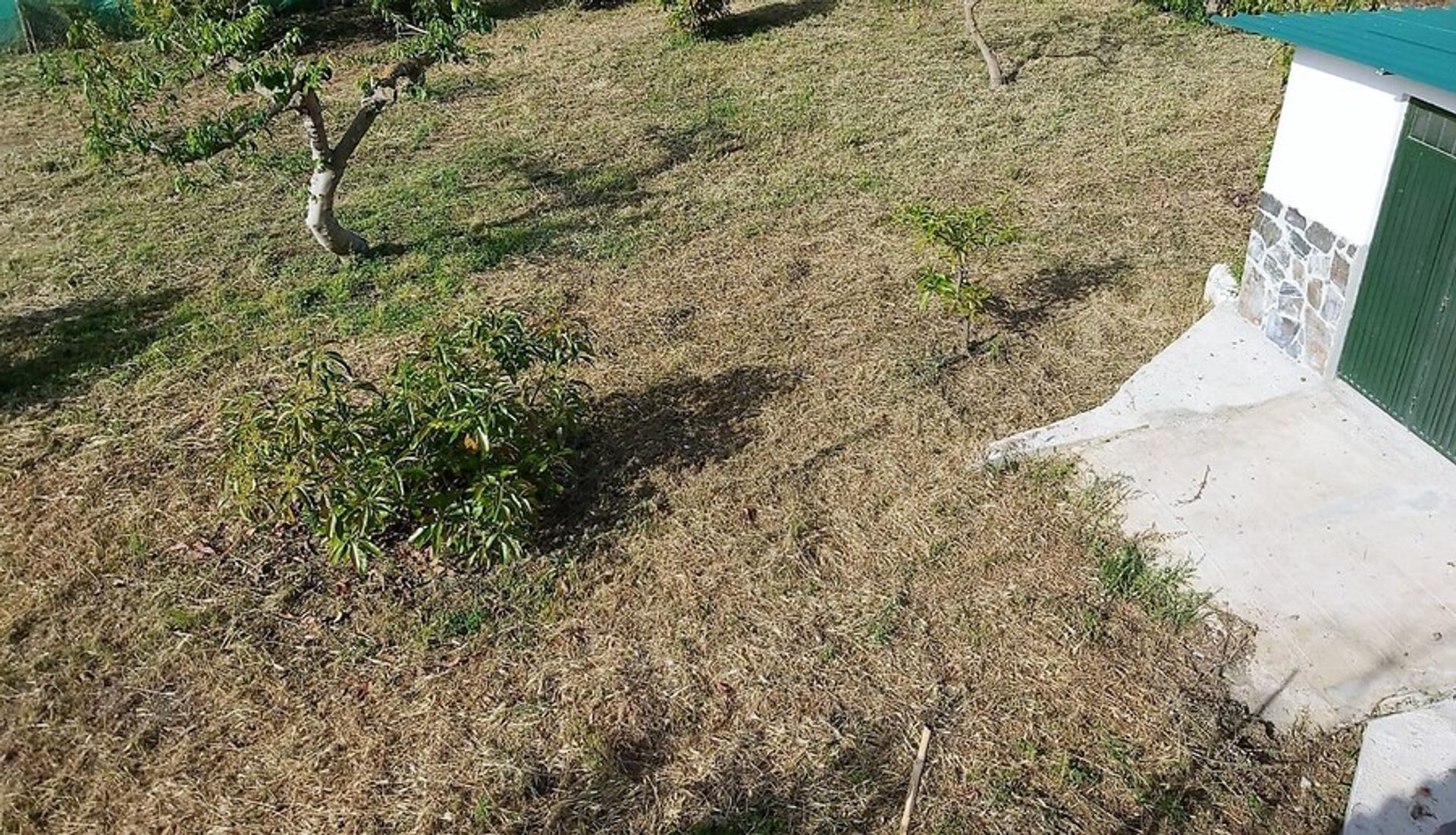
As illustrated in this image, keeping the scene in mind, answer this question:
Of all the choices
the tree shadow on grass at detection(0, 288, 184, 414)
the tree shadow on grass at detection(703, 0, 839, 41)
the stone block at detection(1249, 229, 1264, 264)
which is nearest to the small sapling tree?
the stone block at detection(1249, 229, 1264, 264)

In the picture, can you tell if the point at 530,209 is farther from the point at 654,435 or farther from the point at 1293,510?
the point at 1293,510

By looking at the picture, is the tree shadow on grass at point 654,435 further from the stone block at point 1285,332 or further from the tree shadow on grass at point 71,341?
the tree shadow on grass at point 71,341

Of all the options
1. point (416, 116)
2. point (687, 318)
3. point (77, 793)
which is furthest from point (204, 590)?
point (416, 116)

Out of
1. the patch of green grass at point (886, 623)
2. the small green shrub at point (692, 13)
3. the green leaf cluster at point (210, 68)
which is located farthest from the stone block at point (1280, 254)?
the small green shrub at point (692, 13)

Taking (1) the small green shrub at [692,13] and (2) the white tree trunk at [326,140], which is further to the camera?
(1) the small green shrub at [692,13]

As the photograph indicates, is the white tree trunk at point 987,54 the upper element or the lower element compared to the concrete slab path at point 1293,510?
upper

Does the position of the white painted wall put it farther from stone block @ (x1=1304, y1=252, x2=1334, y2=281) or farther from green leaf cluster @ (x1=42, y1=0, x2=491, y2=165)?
green leaf cluster @ (x1=42, y1=0, x2=491, y2=165)

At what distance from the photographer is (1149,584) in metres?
4.76

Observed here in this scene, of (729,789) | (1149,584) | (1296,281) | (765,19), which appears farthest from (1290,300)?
(765,19)

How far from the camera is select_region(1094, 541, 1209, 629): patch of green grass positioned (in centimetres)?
460

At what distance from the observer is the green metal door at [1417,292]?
4969 millimetres

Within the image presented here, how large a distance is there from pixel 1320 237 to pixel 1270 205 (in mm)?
449

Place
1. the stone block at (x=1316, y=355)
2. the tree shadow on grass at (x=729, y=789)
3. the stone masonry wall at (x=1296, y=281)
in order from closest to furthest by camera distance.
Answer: the tree shadow on grass at (x=729, y=789) < the stone masonry wall at (x=1296, y=281) < the stone block at (x=1316, y=355)

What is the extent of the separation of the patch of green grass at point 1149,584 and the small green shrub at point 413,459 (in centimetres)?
264
